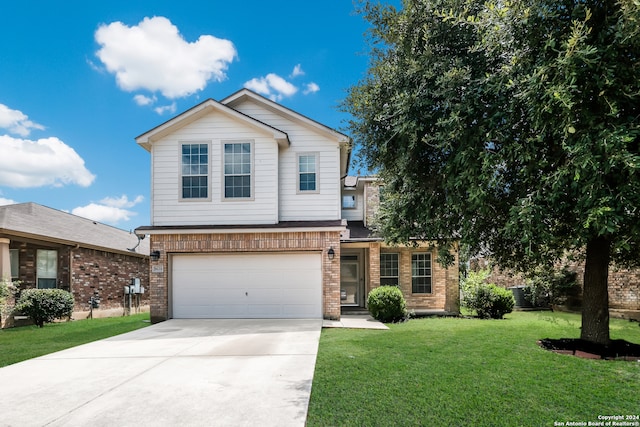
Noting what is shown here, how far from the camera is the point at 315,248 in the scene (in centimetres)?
1251

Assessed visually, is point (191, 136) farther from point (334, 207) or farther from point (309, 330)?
point (309, 330)

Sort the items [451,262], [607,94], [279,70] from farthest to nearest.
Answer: [279,70] → [451,262] → [607,94]

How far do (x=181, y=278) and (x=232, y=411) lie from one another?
8.74 m

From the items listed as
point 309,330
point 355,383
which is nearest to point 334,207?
point 309,330

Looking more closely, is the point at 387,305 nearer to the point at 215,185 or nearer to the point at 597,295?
the point at 597,295

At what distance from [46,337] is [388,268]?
11.5 meters

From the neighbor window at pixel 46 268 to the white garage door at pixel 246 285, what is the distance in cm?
562

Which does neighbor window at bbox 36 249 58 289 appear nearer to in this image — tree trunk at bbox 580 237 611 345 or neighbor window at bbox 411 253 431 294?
neighbor window at bbox 411 253 431 294

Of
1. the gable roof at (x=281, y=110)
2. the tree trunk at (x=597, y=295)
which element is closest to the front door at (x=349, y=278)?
the gable roof at (x=281, y=110)

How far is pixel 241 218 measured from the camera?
1281 centimetres

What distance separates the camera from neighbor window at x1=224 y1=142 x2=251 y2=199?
12.9 metres

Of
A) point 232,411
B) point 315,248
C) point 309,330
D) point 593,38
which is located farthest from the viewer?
point 315,248

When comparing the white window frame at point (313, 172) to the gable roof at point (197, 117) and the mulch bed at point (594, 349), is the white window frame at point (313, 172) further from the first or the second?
the mulch bed at point (594, 349)

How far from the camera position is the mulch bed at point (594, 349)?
7.22 m
